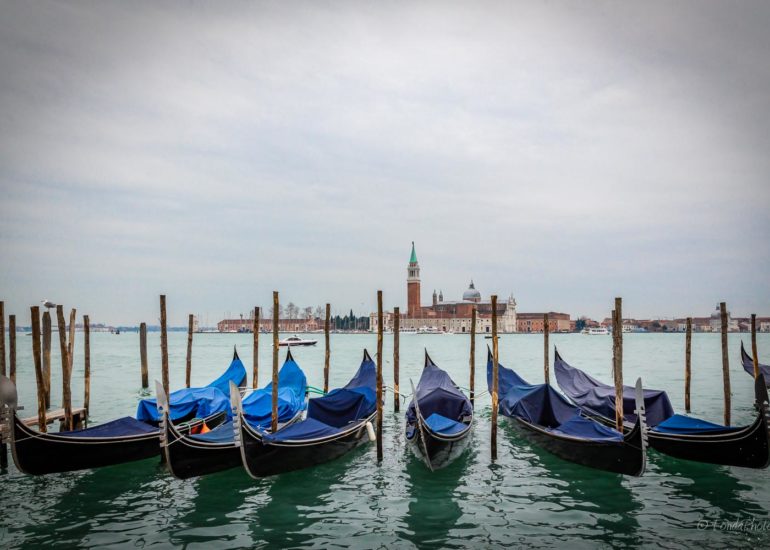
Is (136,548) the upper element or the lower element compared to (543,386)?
lower

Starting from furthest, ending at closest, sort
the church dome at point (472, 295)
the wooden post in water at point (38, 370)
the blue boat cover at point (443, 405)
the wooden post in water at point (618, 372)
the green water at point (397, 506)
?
Result: the church dome at point (472, 295) < the blue boat cover at point (443, 405) < the wooden post in water at point (38, 370) < the wooden post in water at point (618, 372) < the green water at point (397, 506)

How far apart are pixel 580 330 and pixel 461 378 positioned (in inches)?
3811

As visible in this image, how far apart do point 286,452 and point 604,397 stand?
565cm

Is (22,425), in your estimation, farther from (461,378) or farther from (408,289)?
(408,289)

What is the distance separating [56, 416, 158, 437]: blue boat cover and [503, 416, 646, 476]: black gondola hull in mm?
5153

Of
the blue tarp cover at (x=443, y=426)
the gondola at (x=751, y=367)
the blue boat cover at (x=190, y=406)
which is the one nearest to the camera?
the blue tarp cover at (x=443, y=426)

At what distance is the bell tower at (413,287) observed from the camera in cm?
9312

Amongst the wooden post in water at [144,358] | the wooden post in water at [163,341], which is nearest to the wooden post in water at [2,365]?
the wooden post in water at [163,341]

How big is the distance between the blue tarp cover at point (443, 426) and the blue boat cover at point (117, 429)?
3.51m

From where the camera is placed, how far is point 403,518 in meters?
5.53

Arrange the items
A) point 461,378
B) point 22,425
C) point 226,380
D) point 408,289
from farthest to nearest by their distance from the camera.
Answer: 1. point 408,289
2. point 461,378
3. point 226,380
4. point 22,425

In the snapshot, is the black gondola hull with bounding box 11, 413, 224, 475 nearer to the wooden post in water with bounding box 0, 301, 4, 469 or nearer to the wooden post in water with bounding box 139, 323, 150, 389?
the wooden post in water with bounding box 0, 301, 4, 469

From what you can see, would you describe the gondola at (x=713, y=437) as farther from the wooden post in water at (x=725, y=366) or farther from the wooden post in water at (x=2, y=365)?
the wooden post in water at (x=2, y=365)

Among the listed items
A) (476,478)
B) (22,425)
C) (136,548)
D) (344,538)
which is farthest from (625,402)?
(22,425)
